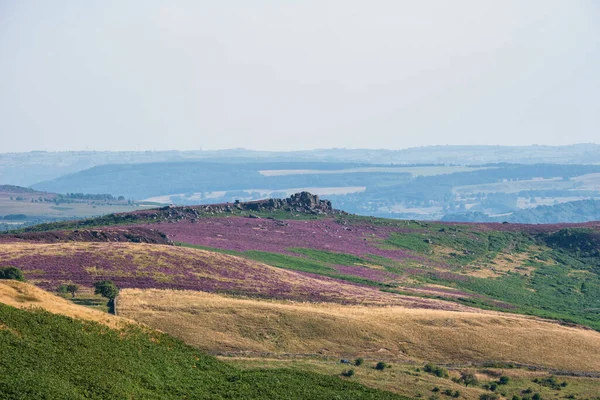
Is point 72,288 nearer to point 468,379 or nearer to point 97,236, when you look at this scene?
point 97,236

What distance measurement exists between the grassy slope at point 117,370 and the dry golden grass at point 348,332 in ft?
41.1

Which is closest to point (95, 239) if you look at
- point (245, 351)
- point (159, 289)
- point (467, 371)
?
point (159, 289)

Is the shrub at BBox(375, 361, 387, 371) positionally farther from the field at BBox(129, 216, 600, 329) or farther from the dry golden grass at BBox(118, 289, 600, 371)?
the field at BBox(129, 216, 600, 329)

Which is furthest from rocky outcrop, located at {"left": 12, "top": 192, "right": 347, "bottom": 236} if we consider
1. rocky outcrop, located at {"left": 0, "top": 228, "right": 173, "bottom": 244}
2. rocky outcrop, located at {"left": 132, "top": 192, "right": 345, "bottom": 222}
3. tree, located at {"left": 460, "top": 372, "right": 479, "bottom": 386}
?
tree, located at {"left": 460, "top": 372, "right": 479, "bottom": 386}

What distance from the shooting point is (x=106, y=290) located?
85938mm

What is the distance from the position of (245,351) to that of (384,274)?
61742 mm

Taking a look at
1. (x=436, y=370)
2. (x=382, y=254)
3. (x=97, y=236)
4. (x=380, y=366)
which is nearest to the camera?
(x=380, y=366)

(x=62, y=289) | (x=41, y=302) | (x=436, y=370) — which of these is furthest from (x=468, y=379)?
(x=62, y=289)

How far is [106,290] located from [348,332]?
24.6 meters

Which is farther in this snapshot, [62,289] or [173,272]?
[173,272]

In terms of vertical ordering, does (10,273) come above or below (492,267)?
above

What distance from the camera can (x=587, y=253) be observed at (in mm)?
167000

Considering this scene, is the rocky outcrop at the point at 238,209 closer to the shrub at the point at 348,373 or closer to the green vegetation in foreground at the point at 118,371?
the shrub at the point at 348,373

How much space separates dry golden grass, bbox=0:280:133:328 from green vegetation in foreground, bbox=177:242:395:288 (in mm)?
60703
